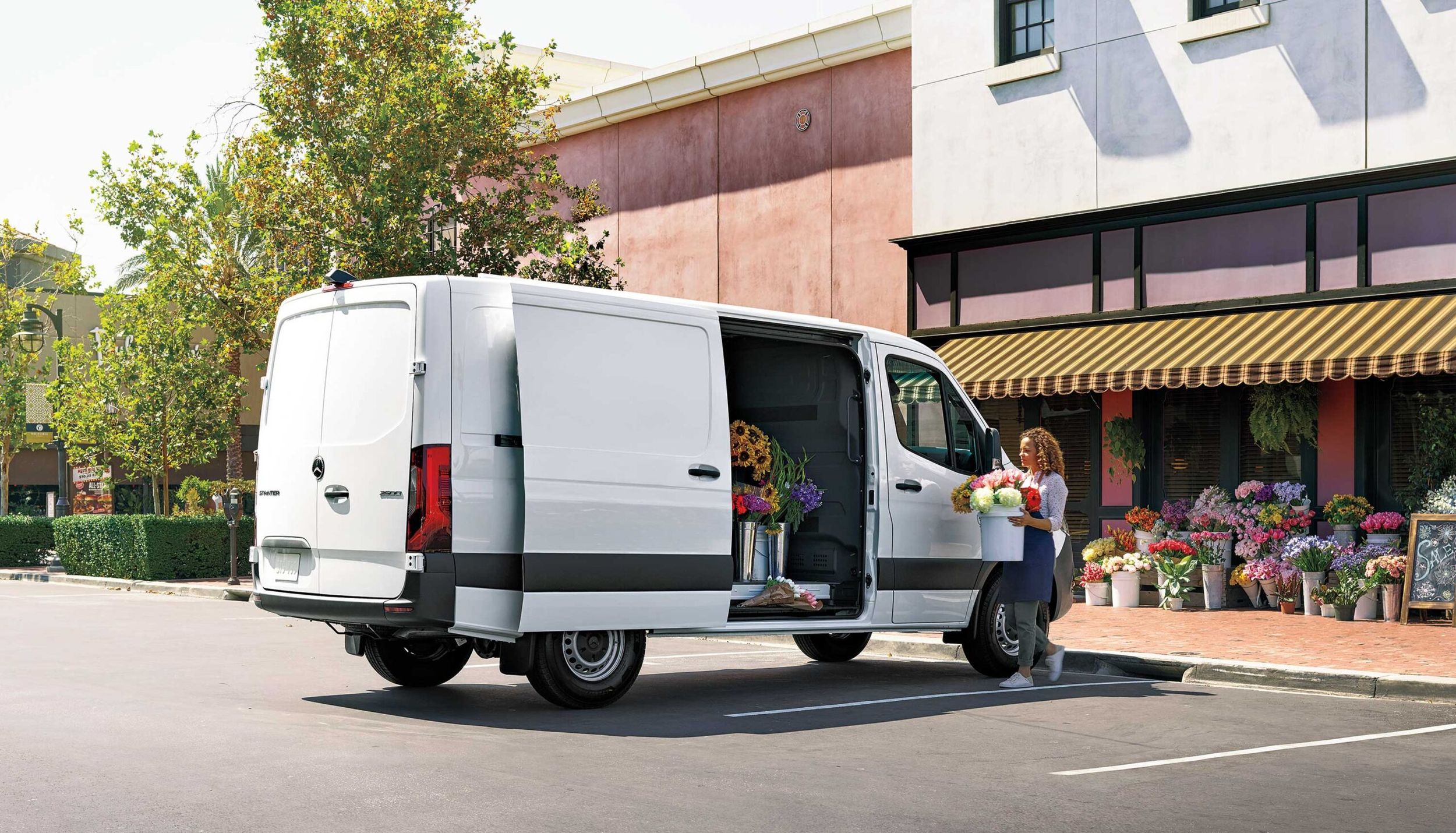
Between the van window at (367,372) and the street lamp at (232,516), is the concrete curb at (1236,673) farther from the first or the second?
the street lamp at (232,516)

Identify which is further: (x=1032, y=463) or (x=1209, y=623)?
(x=1209, y=623)

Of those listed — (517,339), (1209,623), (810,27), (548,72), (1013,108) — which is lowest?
(1209,623)

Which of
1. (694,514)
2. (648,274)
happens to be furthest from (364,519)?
(648,274)

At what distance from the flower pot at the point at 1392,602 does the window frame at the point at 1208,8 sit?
21.4 feet

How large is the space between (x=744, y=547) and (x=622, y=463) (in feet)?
5.61

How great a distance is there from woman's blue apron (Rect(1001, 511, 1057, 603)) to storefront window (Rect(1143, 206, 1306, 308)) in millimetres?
6976

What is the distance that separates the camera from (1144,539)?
17.2m

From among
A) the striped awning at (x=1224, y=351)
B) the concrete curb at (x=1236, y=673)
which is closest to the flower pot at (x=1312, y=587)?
the striped awning at (x=1224, y=351)

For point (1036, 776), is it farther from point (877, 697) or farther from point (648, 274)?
point (648, 274)

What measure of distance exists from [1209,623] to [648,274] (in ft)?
38.7

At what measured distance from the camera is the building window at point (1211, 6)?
17.2m

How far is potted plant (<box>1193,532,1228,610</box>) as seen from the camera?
16484 mm

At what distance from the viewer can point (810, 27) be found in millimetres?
21344

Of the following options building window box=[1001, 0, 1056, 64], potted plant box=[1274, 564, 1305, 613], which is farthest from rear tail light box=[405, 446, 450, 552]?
building window box=[1001, 0, 1056, 64]
